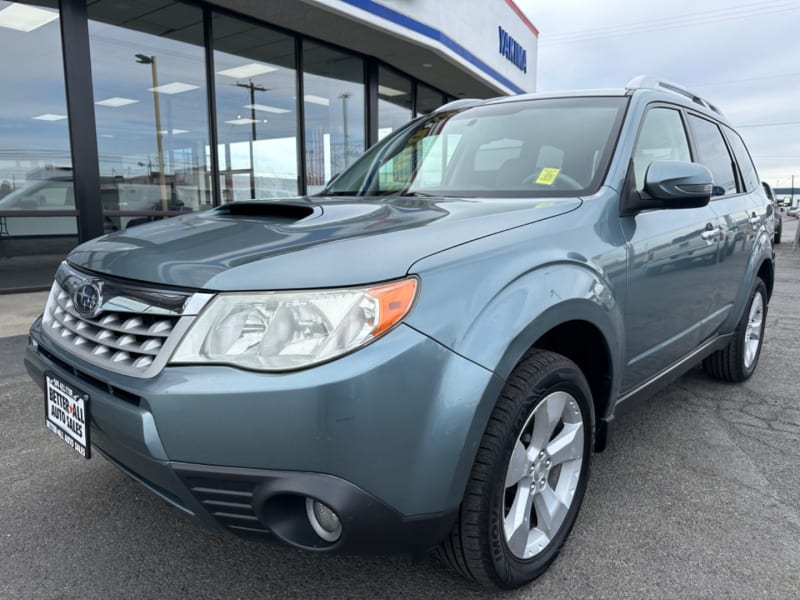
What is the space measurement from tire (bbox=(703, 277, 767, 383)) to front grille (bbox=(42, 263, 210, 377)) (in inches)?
133

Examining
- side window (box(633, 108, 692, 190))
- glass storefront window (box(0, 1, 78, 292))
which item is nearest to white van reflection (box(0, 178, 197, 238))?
glass storefront window (box(0, 1, 78, 292))

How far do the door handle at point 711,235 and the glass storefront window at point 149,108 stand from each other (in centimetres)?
653

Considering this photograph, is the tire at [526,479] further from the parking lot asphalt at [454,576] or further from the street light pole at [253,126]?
the street light pole at [253,126]

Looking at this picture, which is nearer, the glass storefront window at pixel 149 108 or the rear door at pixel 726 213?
the rear door at pixel 726 213

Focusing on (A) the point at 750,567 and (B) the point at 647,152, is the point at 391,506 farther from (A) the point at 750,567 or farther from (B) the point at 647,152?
(B) the point at 647,152

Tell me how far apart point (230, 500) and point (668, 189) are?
1.87 metres

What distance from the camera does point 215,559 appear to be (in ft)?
6.75

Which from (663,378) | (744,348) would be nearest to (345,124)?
(744,348)

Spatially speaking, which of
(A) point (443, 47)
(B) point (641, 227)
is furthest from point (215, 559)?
(A) point (443, 47)

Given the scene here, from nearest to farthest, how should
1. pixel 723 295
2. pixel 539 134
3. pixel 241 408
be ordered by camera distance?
1. pixel 241 408
2. pixel 539 134
3. pixel 723 295

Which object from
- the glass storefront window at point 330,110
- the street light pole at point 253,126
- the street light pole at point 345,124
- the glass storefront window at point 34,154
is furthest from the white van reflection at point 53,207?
the street light pole at point 345,124

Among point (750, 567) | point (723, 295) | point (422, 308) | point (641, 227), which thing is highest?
point (641, 227)

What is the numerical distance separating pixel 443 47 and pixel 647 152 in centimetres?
815

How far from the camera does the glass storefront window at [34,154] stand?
719cm
